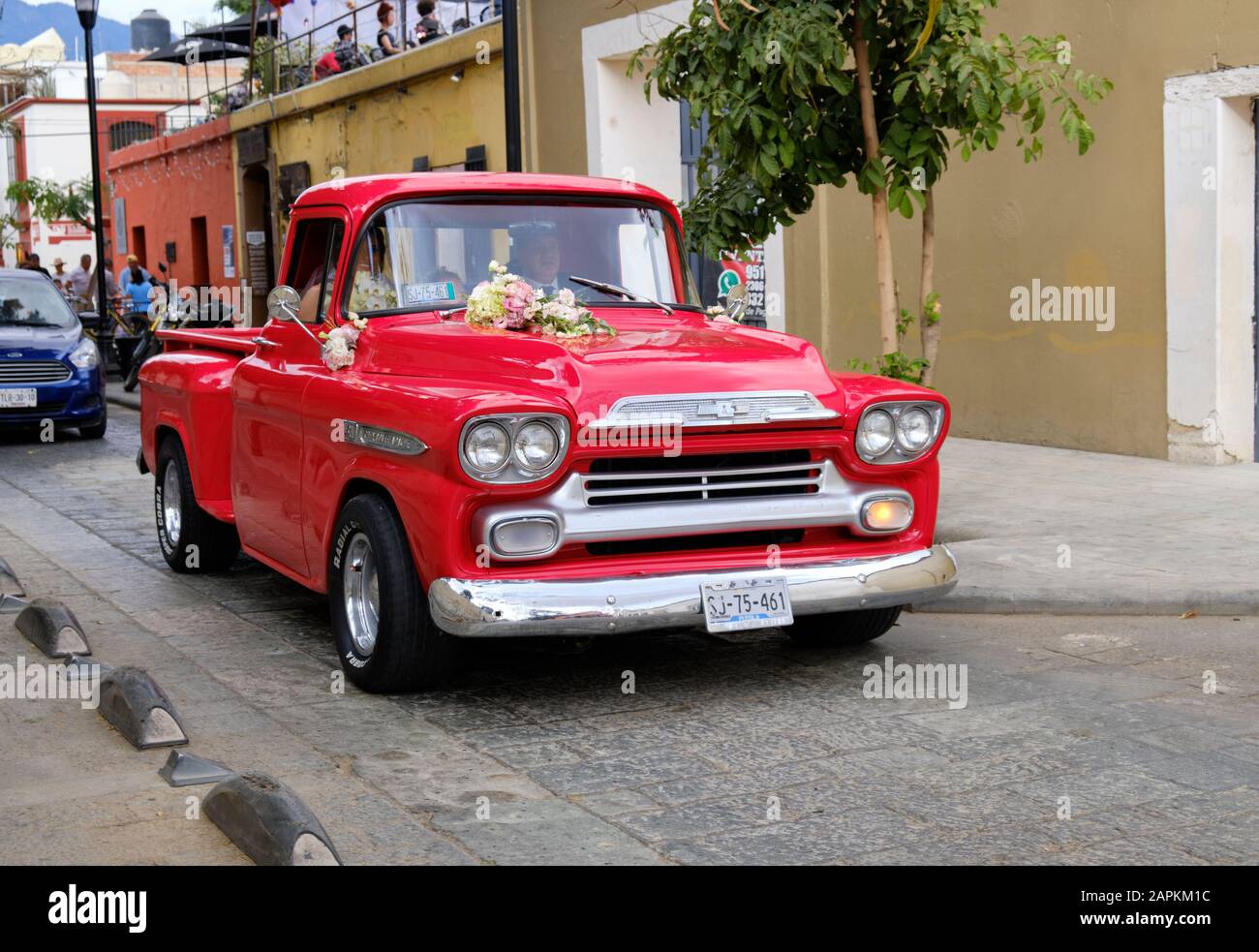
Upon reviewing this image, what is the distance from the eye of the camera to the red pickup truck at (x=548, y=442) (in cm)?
546

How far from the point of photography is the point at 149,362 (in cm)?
887

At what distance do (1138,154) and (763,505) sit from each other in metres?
6.67

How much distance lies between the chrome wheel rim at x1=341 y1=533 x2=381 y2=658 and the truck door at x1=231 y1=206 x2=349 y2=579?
54 centimetres

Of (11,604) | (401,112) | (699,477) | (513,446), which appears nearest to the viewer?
(513,446)

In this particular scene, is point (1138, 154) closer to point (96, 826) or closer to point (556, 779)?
point (556, 779)

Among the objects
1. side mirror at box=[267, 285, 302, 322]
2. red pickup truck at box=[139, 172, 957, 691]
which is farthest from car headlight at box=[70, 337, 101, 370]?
side mirror at box=[267, 285, 302, 322]

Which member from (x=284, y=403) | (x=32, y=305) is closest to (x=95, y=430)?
(x=32, y=305)

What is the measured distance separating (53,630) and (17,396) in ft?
29.5

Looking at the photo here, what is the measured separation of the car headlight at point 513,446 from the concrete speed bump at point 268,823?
1296 mm

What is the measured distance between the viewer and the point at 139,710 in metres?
5.46

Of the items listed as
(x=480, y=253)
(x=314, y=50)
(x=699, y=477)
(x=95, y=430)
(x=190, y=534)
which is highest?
(x=314, y=50)

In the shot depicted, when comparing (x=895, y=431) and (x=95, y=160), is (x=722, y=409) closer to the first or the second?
(x=895, y=431)

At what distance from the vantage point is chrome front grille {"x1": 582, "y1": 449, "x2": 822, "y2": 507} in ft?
18.4
